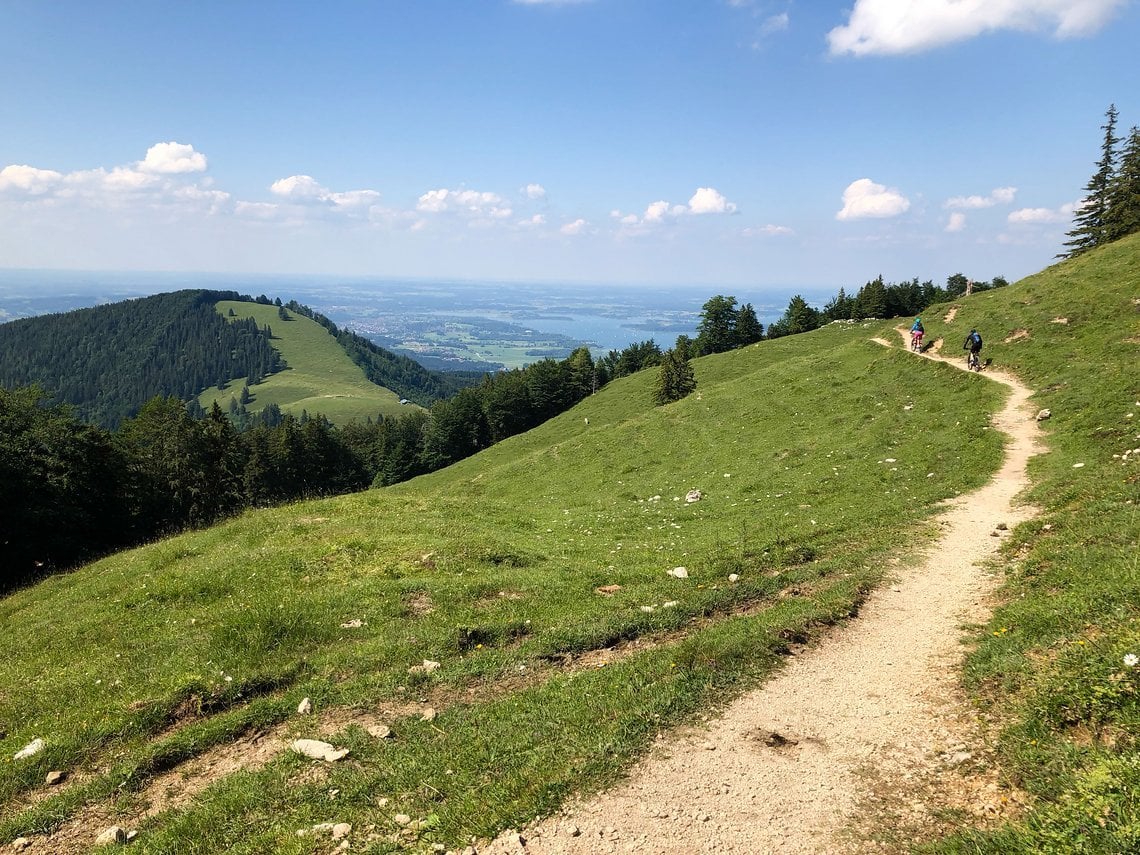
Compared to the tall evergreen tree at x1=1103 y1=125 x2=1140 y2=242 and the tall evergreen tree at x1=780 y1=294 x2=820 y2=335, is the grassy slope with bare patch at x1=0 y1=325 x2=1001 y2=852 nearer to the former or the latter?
the tall evergreen tree at x1=1103 y1=125 x2=1140 y2=242

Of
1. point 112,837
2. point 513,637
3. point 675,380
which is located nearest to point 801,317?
point 675,380

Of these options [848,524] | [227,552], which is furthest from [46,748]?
[848,524]

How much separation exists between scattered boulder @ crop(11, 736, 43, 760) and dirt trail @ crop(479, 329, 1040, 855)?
345 inches

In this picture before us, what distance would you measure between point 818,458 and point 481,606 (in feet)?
68.3

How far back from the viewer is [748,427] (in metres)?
38.4

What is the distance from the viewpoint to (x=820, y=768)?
7453 millimetres

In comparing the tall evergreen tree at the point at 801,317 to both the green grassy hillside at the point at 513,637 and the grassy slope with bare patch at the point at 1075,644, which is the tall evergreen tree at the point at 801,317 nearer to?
the green grassy hillside at the point at 513,637

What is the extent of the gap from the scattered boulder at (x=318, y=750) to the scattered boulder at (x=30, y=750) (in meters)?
4.44

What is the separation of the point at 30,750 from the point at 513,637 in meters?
8.66

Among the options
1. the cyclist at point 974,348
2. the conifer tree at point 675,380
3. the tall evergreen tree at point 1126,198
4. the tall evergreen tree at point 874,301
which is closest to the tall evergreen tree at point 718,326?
the tall evergreen tree at point 874,301

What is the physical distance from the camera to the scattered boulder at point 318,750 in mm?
8883

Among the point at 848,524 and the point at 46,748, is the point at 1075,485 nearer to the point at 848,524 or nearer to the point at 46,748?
the point at 848,524

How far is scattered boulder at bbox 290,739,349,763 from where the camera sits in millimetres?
8883

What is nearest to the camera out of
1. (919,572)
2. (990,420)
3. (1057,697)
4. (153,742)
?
(1057,697)
